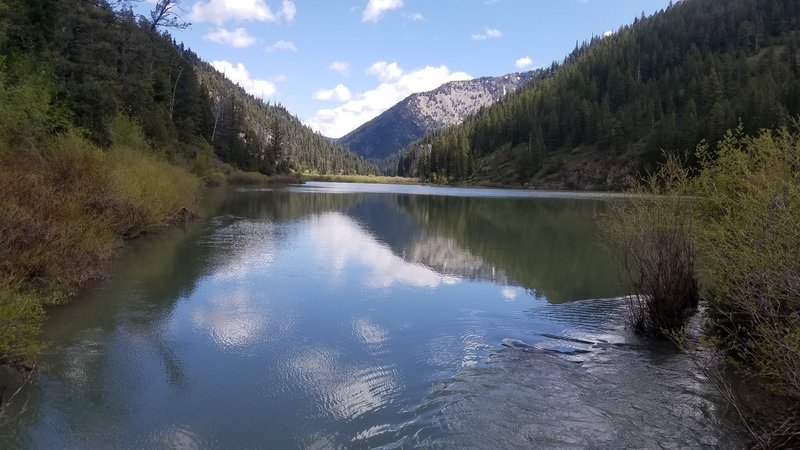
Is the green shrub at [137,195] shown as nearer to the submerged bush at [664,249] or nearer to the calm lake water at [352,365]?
the calm lake water at [352,365]

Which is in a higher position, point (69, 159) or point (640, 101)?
point (640, 101)

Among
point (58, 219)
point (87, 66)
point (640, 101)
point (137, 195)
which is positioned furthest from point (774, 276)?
point (640, 101)

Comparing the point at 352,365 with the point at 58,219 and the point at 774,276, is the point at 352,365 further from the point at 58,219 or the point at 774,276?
the point at 58,219

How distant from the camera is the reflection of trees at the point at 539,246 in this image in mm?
18328

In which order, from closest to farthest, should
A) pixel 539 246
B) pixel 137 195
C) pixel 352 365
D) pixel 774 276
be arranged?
pixel 774 276 → pixel 352 365 → pixel 137 195 → pixel 539 246

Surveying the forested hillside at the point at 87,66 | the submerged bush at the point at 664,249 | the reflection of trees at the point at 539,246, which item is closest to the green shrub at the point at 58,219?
the forested hillside at the point at 87,66

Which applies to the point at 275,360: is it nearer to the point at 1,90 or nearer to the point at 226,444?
the point at 226,444

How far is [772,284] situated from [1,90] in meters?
25.9

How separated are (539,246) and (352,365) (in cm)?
1903

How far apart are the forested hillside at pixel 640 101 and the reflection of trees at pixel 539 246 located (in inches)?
2313

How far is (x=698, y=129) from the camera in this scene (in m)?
87.7

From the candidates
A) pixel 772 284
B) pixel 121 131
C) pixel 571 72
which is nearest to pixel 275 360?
pixel 772 284

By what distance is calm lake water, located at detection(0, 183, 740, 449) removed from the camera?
7.35m

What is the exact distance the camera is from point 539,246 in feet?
88.5
